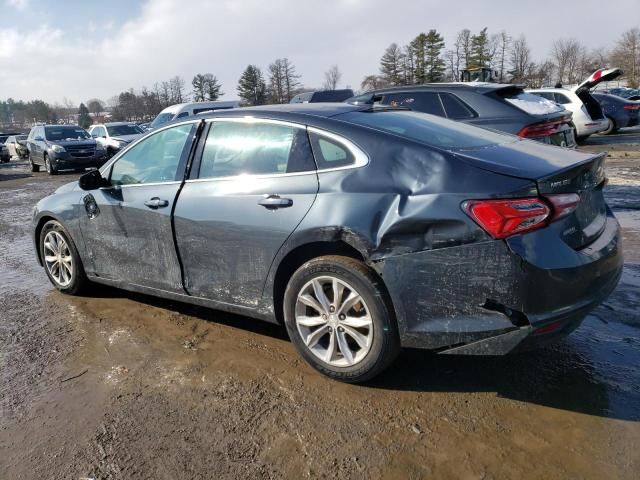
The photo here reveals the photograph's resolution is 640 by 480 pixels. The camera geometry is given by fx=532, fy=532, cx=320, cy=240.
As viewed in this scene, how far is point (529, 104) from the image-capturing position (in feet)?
23.5

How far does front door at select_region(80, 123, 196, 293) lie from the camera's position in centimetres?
384

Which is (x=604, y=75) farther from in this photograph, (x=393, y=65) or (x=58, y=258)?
(x=393, y=65)

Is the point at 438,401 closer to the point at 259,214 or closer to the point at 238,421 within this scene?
the point at 238,421

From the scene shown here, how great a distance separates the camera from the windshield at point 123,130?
19.9 metres

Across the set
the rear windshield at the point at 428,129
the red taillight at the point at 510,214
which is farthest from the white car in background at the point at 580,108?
the red taillight at the point at 510,214

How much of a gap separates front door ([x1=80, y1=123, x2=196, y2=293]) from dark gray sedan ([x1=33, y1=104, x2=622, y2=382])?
0.02 m

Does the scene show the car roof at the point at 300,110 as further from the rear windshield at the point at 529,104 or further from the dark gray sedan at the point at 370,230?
the rear windshield at the point at 529,104

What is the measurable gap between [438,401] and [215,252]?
168 centimetres

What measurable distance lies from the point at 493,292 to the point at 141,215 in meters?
2.62

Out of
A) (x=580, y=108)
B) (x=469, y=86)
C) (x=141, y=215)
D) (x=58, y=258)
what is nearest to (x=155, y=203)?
(x=141, y=215)

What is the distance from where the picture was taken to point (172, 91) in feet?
301

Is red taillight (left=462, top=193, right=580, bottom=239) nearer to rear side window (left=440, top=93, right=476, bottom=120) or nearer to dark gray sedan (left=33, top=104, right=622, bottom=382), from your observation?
dark gray sedan (left=33, top=104, right=622, bottom=382)

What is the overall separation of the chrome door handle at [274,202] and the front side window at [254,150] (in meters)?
0.18

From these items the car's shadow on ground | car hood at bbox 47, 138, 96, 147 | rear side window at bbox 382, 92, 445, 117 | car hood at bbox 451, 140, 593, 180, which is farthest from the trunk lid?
car hood at bbox 47, 138, 96, 147
